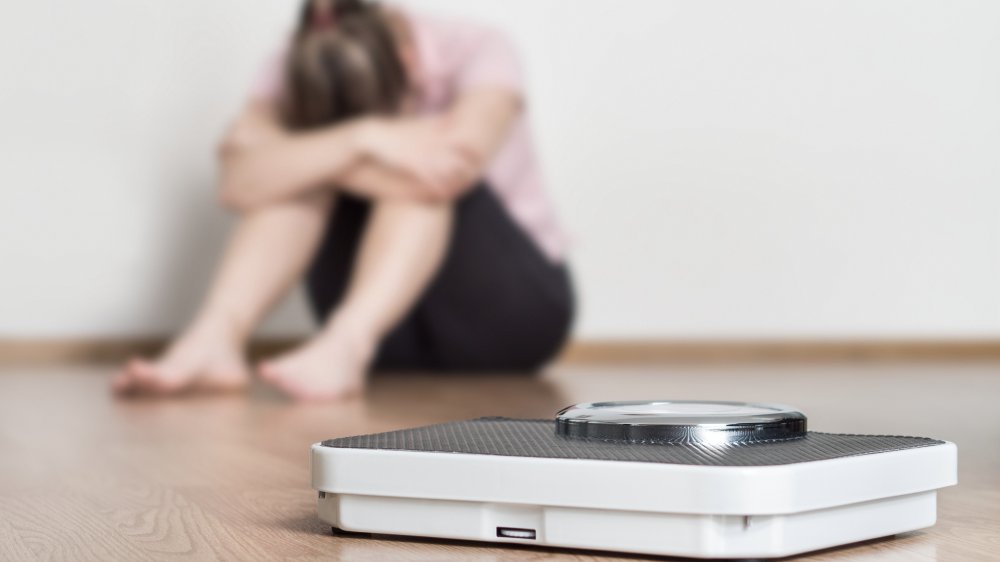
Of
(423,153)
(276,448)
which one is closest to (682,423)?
(276,448)

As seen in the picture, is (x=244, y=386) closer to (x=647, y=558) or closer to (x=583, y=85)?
(x=647, y=558)

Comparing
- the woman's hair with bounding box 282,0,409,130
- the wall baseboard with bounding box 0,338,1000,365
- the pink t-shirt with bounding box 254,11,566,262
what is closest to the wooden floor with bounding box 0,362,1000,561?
the pink t-shirt with bounding box 254,11,566,262

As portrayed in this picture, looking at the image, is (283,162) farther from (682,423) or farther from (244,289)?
(682,423)

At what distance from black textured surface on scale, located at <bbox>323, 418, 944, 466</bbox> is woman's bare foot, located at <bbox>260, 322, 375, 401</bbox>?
92cm

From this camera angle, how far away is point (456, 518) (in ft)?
1.47

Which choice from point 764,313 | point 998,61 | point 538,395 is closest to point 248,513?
point 538,395

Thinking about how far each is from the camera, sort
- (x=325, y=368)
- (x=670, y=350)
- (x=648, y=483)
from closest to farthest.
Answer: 1. (x=648, y=483)
2. (x=325, y=368)
3. (x=670, y=350)

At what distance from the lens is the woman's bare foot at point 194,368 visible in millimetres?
1538

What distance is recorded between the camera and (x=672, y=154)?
112 inches

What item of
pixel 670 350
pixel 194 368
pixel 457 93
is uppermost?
pixel 457 93

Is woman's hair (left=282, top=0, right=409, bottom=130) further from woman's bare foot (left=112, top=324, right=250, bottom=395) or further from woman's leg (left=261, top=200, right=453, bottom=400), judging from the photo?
woman's bare foot (left=112, top=324, right=250, bottom=395)

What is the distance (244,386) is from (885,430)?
3.01 ft

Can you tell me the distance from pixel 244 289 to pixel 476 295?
39 cm

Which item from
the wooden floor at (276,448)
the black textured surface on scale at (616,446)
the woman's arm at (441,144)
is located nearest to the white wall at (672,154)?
the wooden floor at (276,448)
